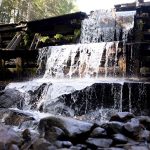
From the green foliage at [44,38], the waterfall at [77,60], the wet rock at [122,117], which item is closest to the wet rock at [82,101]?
the waterfall at [77,60]

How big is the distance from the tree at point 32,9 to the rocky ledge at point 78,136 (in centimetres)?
2866

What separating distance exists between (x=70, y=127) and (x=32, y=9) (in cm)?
3195

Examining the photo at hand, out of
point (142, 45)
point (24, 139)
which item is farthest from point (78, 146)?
point (142, 45)

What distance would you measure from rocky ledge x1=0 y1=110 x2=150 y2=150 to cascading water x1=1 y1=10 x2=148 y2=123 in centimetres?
296

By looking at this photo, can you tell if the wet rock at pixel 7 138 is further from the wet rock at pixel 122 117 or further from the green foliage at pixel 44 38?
the green foliage at pixel 44 38

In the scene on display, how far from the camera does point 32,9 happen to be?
120 ft

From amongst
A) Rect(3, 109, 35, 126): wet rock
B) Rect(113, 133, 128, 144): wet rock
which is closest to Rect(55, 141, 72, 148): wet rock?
Rect(113, 133, 128, 144): wet rock

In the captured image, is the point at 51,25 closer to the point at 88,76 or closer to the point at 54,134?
the point at 88,76

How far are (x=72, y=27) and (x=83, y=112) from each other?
22.2 feet

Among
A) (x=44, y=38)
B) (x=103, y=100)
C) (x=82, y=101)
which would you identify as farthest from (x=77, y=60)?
(x=44, y=38)

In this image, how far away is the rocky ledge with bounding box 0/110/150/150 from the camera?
6.00 m

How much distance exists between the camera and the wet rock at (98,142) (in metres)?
6.08

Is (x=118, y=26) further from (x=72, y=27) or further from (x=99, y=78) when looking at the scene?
(x=99, y=78)

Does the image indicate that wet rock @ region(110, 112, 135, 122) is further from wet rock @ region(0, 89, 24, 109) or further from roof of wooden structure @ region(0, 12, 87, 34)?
roof of wooden structure @ region(0, 12, 87, 34)
